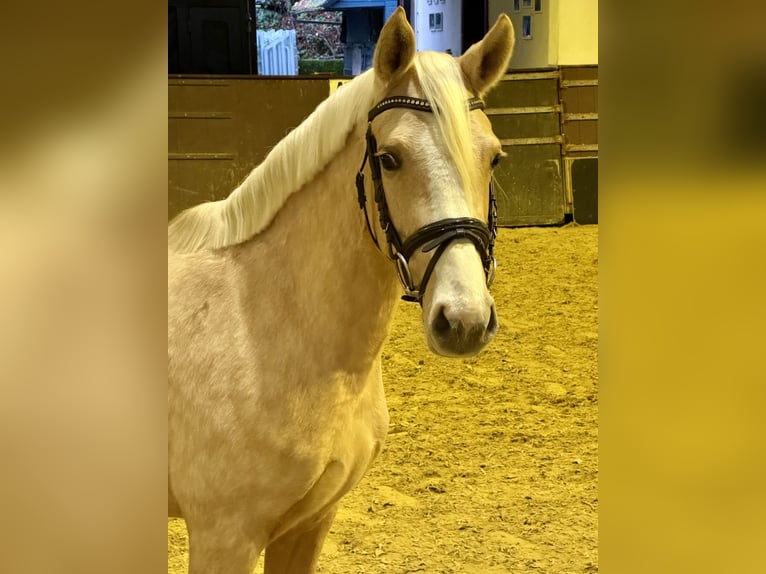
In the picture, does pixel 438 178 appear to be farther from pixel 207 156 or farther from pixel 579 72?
pixel 207 156

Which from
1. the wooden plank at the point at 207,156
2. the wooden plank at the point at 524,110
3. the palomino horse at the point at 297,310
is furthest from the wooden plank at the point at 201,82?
the wooden plank at the point at 524,110

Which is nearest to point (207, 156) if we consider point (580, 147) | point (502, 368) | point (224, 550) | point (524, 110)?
point (580, 147)

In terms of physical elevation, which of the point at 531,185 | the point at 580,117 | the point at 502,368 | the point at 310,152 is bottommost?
the point at 502,368

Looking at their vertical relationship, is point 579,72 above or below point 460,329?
above

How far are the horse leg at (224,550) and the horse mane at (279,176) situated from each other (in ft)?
1.57

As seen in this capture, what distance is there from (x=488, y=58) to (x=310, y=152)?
0.32 meters

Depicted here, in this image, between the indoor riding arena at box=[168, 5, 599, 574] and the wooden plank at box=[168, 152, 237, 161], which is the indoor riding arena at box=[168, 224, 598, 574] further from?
the wooden plank at box=[168, 152, 237, 161]

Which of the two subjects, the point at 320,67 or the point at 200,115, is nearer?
the point at 320,67

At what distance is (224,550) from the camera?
3.88 ft

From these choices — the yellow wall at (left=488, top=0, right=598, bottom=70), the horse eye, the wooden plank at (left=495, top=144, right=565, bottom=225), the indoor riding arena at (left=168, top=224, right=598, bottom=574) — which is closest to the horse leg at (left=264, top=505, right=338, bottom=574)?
the indoor riding arena at (left=168, top=224, right=598, bottom=574)

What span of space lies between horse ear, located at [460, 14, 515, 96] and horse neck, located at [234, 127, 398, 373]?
0.20m
